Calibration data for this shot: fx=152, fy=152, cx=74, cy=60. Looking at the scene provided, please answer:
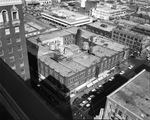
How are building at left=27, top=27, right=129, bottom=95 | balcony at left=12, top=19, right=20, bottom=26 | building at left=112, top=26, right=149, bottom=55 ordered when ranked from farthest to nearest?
building at left=112, top=26, right=149, bottom=55
building at left=27, top=27, right=129, bottom=95
balcony at left=12, top=19, right=20, bottom=26

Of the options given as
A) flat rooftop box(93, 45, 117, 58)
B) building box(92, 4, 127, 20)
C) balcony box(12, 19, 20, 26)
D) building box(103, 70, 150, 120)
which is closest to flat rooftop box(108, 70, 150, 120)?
building box(103, 70, 150, 120)

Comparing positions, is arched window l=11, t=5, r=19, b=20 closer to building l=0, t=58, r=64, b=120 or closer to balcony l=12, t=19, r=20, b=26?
balcony l=12, t=19, r=20, b=26

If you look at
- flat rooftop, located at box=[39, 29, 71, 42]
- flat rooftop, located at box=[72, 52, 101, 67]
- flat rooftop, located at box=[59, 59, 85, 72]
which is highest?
flat rooftop, located at box=[39, 29, 71, 42]

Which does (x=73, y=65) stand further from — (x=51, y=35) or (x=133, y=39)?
(x=133, y=39)

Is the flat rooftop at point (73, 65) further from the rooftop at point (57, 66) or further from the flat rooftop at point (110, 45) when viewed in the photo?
the flat rooftop at point (110, 45)

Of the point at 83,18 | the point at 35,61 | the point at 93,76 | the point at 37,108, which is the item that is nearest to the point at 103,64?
the point at 93,76

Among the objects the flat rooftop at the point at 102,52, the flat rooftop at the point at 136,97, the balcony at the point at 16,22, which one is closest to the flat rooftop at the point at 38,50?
the flat rooftop at the point at 102,52
